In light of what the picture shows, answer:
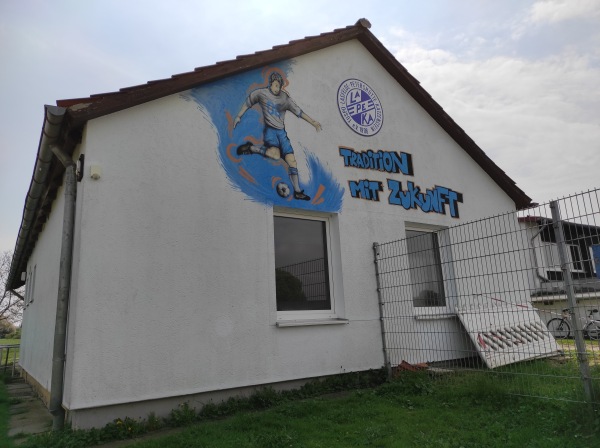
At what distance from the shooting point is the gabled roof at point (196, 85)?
4.98 metres

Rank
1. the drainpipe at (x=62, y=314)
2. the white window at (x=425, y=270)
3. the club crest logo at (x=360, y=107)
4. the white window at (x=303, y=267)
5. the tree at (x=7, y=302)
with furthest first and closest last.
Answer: the tree at (x=7, y=302), the club crest logo at (x=360, y=107), the white window at (x=425, y=270), the white window at (x=303, y=267), the drainpipe at (x=62, y=314)

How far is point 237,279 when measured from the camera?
224 inches

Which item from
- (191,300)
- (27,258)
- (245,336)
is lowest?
(245,336)

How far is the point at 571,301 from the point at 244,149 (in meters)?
4.38

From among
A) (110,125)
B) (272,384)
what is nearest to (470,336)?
(272,384)

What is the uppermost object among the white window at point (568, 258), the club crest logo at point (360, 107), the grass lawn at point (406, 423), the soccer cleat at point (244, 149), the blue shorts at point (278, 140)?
the club crest logo at point (360, 107)

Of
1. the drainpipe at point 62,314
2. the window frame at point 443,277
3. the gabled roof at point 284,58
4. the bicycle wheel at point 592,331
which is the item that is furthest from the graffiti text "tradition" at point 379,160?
the drainpipe at point 62,314

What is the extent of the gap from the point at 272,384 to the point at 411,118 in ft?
19.0

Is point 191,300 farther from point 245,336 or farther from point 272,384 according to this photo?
point 272,384

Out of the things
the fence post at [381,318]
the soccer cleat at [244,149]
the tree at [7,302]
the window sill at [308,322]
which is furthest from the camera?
the tree at [7,302]

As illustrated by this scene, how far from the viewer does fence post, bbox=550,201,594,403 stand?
413cm

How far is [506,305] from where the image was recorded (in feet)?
23.7

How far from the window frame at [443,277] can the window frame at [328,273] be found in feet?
4.67

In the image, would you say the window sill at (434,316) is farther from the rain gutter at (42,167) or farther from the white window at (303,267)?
the rain gutter at (42,167)
